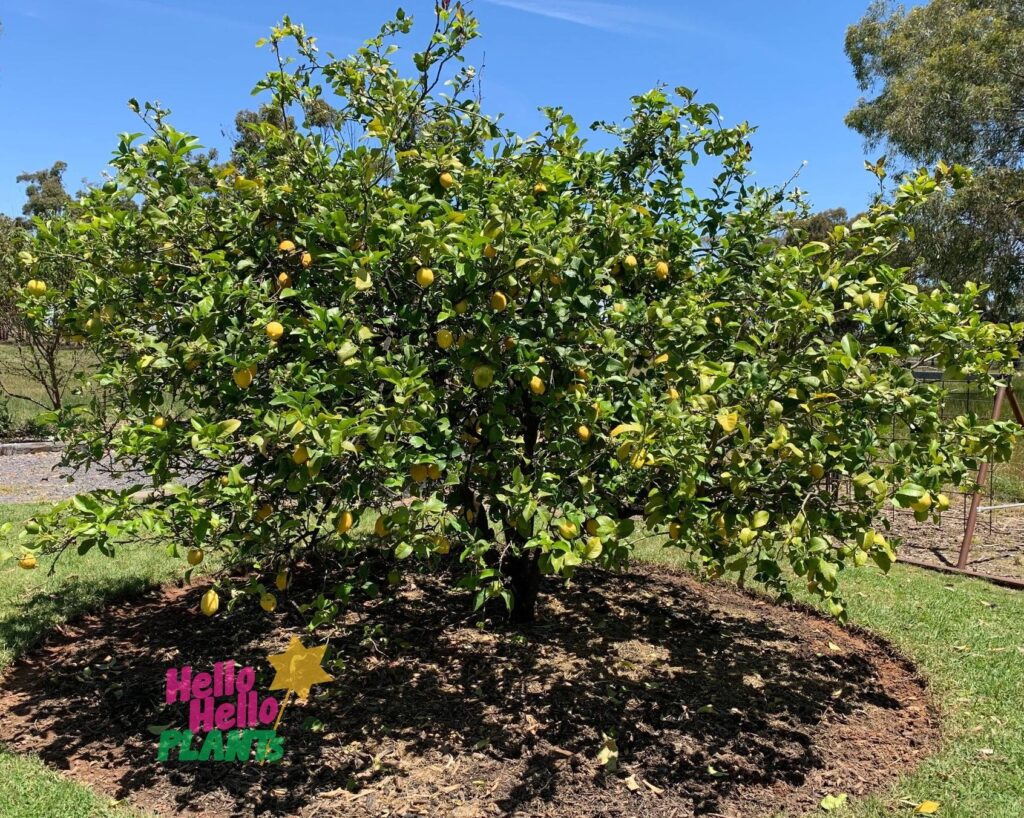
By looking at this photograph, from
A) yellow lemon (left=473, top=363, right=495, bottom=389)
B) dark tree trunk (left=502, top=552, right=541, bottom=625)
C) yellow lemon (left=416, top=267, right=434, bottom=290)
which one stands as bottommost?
dark tree trunk (left=502, top=552, right=541, bottom=625)

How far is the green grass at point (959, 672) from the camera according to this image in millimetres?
3000

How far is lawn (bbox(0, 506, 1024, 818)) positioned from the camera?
2.95m

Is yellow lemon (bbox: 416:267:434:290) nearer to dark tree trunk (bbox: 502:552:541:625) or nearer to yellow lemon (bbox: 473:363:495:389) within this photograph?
yellow lemon (bbox: 473:363:495:389)

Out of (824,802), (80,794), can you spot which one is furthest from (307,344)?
(824,802)

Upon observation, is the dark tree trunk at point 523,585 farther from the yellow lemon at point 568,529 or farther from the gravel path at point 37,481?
the gravel path at point 37,481

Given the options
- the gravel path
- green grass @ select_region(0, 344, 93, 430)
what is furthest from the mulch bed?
green grass @ select_region(0, 344, 93, 430)

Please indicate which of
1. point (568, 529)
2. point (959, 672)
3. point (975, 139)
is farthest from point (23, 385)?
point (975, 139)

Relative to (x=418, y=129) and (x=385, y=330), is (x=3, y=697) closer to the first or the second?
(x=385, y=330)

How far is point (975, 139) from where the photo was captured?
1794 centimetres

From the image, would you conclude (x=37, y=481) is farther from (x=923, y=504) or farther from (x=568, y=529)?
(x=923, y=504)

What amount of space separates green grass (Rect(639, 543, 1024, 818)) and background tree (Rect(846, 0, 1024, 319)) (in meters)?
13.1

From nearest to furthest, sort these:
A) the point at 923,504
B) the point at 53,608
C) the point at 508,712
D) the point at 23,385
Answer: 1. the point at 923,504
2. the point at 508,712
3. the point at 53,608
4. the point at 23,385

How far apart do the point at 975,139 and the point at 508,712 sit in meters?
19.5

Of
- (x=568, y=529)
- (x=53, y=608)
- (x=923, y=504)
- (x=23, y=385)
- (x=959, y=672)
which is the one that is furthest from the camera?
(x=23, y=385)
